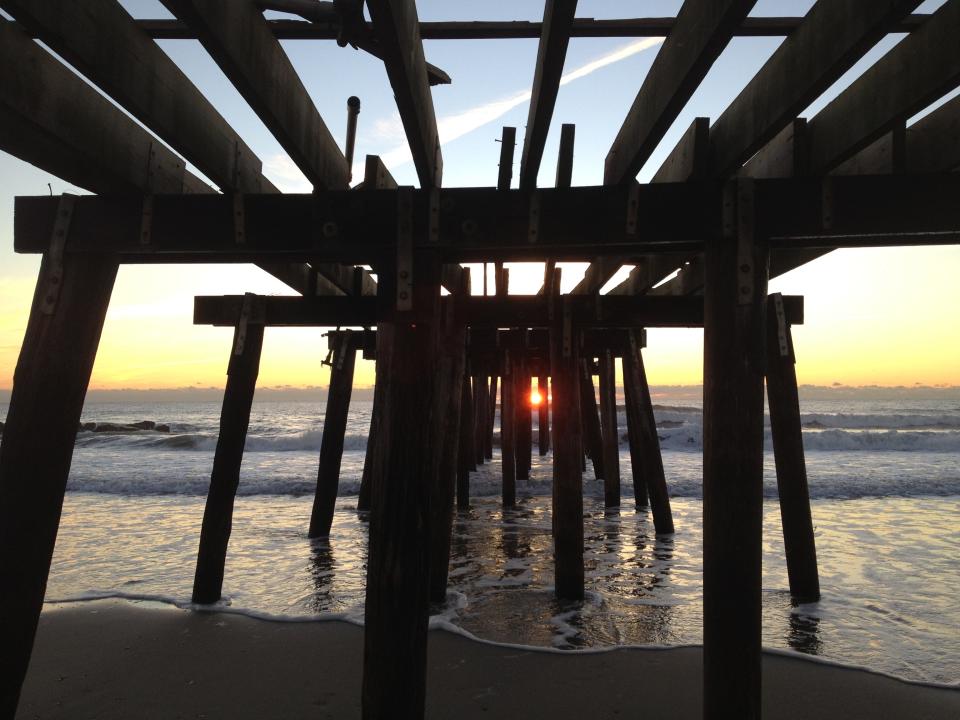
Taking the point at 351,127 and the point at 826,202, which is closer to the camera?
the point at 826,202

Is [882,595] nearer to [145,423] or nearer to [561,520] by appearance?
[561,520]

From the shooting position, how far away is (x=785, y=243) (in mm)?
3266

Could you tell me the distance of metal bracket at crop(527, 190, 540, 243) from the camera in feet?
10.9

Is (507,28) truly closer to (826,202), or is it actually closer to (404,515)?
(826,202)

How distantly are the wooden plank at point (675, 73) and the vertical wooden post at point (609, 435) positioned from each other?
810 cm

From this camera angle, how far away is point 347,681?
13.7 feet

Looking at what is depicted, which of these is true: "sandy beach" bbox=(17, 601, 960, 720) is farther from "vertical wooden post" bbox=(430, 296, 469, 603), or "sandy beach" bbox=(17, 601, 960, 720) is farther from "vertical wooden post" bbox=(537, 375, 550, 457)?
"vertical wooden post" bbox=(537, 375, 550, 457)

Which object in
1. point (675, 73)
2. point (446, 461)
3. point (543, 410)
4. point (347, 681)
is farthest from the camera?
point (543, 410)

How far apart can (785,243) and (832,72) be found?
44.3 inches

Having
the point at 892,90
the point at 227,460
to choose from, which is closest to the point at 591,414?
the point at 227,460

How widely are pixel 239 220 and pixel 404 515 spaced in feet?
5.87

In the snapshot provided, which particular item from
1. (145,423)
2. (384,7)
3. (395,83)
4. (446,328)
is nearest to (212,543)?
(446,328)

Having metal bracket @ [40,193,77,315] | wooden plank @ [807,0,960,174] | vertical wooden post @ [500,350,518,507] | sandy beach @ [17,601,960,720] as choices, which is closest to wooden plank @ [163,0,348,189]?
metal bracket @ [40,193,77,315]

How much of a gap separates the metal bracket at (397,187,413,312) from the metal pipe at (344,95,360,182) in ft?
2.58
